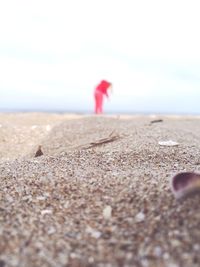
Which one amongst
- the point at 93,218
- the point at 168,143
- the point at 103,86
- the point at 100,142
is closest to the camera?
the point at 93,218

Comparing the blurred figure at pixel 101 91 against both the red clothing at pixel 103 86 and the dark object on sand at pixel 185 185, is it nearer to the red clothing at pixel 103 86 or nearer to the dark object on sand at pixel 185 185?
the red clothing at pixel 103 86

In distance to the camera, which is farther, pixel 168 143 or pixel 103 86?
pixel 103 86

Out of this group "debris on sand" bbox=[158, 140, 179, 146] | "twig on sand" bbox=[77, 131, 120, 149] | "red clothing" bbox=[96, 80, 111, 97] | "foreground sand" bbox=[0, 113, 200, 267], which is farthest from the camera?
"red clothing" bbox=[96, 80, 111, 97]

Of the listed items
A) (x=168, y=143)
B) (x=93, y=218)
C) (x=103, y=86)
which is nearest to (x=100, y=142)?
(x=168, y=143)

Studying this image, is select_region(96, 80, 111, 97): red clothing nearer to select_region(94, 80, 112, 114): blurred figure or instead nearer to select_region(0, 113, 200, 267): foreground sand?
select_region(94, 80, 112, 114): blurred figure

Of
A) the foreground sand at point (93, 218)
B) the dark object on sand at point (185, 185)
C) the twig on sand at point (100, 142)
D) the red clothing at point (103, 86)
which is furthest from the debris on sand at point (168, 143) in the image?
the red clothing at point (103, 86)

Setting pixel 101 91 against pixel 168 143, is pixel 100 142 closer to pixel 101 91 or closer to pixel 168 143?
pixel 168 143

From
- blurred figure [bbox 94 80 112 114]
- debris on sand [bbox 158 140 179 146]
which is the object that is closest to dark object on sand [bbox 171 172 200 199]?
debris on sand [bbox 158 140 179 146]

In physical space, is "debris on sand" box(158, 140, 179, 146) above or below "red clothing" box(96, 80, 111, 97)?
below
